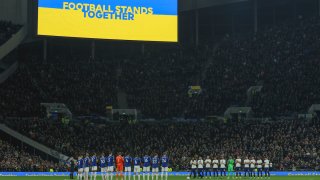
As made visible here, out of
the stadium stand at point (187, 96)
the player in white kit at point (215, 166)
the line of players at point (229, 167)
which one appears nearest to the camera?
the line of players at point (229, 167)

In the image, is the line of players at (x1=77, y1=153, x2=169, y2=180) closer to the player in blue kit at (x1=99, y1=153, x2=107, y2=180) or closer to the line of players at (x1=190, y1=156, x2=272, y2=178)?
the player in blue kit at (x1=99, y1=153, x2=107, y2=180)

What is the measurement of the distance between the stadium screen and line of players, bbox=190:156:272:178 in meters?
21.6

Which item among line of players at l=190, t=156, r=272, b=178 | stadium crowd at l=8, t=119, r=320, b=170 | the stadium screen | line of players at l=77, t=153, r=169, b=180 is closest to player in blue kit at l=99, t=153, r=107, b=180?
line of players at l=77, t=153, r=169, b=180

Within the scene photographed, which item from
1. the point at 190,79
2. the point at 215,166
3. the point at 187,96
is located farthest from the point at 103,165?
the point at 190,79

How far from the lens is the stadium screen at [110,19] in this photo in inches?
2842

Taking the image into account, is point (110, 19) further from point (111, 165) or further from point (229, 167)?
point (111, 165)

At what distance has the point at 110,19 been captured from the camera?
244 feet

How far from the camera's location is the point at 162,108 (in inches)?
3191

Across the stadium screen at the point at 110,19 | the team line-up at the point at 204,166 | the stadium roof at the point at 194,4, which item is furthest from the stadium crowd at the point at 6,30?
the team line-up at the point at 204,166

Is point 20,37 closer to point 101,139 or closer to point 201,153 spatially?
point 101,139

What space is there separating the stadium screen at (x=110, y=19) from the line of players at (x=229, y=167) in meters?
21.6

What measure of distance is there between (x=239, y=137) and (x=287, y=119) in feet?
21.4

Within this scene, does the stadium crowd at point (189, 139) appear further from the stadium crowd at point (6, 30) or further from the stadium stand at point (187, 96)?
the stadium crowd at point (6, 30)

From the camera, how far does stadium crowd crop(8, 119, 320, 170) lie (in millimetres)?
67875
